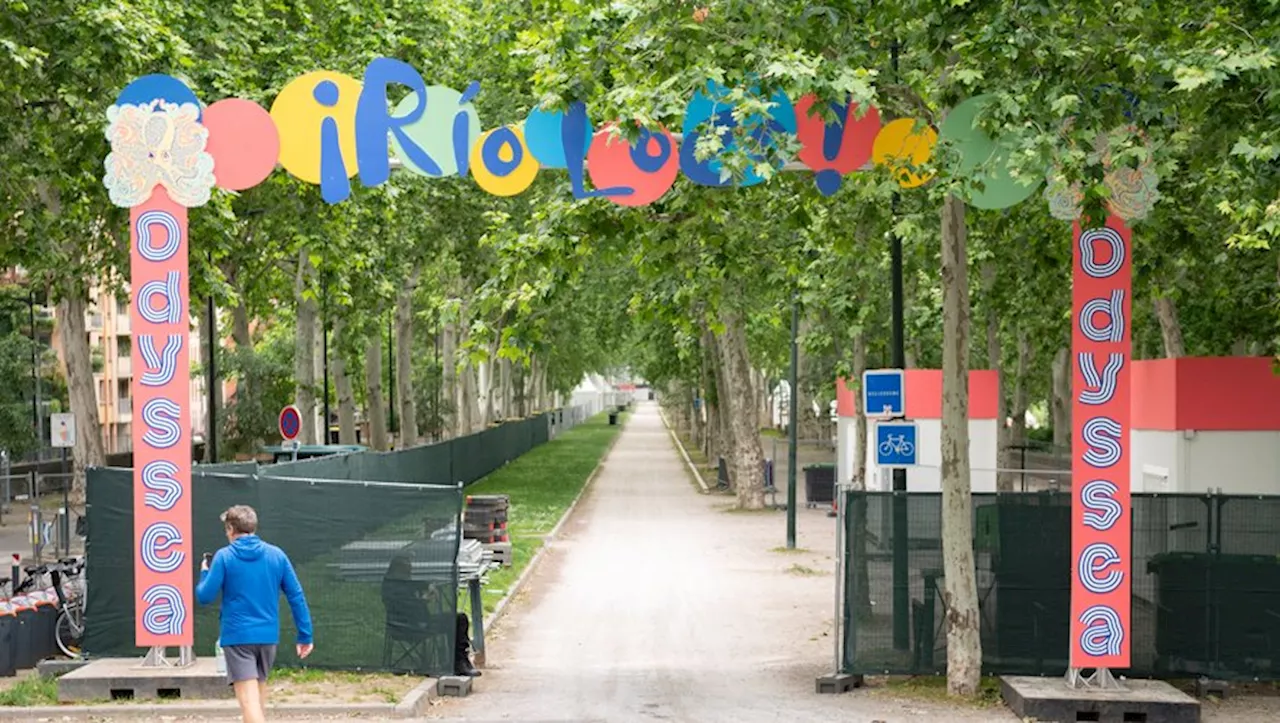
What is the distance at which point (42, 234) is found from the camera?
2558 centimetres

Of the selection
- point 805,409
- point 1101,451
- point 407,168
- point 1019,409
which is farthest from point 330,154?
point 805,409

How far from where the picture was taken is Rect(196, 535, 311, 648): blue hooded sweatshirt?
10.3 meters

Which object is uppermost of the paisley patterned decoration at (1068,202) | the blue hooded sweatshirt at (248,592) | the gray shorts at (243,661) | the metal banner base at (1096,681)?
the paisley patterned decoration at (1068,202)

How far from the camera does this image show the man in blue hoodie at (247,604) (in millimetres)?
10258

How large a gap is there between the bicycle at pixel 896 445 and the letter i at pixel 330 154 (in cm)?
572

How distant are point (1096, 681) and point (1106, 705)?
57 centimetres

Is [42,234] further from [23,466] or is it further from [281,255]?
[23,466]

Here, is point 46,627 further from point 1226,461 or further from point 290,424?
point 1226,461

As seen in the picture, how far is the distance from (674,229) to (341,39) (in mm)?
A: 17641

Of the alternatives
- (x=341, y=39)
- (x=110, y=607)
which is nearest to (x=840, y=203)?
(x=110, y=607)

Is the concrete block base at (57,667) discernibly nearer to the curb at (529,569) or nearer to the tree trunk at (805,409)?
the curb at (529,569)

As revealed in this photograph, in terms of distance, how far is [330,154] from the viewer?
14.0m

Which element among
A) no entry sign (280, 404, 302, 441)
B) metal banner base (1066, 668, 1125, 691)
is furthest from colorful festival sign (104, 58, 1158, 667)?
no entry sign (280, 404, 302, 441)

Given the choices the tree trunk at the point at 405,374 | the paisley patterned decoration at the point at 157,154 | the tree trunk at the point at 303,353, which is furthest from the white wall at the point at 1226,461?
the tree trunk at the point at 405,374
